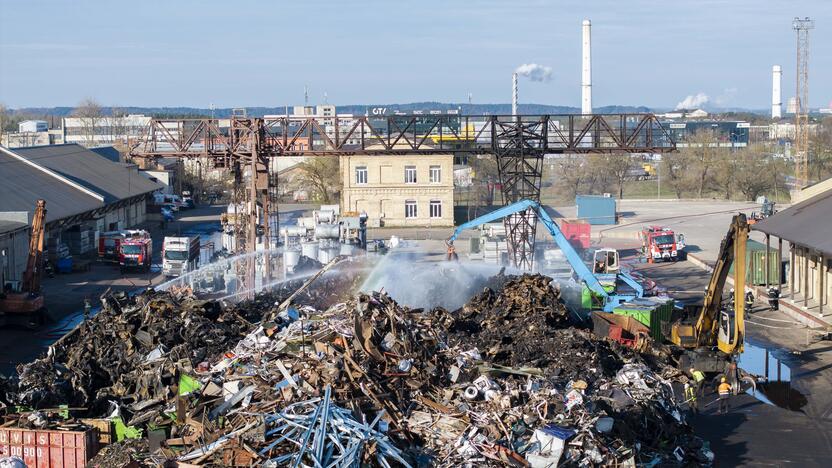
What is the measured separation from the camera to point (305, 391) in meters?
16.3

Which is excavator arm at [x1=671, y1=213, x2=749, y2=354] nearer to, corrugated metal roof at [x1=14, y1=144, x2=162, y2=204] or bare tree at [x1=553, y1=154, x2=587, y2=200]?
corrugated metal roof at [x1=14, y1=144, x2=162, y2=204]

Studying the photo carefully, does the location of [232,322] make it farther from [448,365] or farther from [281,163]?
[281,163]

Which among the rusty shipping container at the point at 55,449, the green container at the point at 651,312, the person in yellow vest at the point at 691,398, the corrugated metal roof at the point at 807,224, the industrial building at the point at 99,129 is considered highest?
the industrial building at the point at 99,129

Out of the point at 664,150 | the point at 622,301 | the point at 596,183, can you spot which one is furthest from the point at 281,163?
the point at 622,301

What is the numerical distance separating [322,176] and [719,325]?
58.2 meters

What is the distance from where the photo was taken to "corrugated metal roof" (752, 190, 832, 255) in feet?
102

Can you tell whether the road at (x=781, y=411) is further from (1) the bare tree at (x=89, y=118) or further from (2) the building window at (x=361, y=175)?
(1) the bare tree at (x=89, y=118)

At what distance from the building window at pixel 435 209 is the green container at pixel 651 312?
116 ft

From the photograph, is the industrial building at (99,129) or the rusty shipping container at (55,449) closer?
the rusty shipping container at (55,449)

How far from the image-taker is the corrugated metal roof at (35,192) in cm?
4509

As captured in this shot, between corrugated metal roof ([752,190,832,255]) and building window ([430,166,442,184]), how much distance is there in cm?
2828

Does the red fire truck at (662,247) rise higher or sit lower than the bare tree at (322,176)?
lower

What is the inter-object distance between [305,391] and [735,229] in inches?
503

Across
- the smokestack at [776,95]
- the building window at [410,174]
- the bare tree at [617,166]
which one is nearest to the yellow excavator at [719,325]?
the building window at [410,174]
